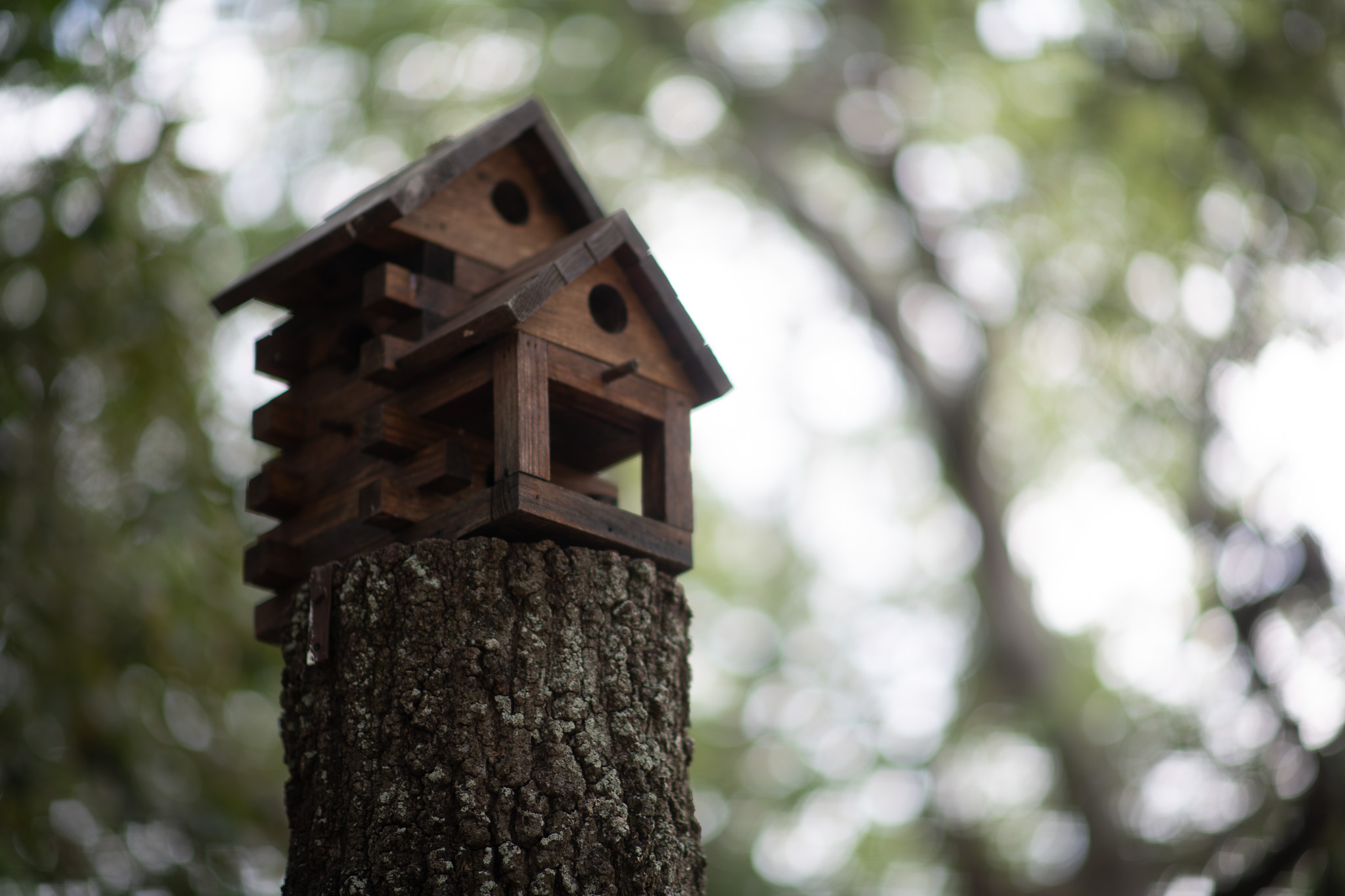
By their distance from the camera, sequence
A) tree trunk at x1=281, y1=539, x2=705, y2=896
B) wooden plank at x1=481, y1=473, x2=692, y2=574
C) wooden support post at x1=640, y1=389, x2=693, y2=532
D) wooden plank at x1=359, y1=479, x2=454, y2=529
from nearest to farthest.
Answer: tree trunk at x1=281, y1=539, x2=705, y2=896 < wooden plank at x1=481, y1=473, x2=692, y2=574 < wooden plank at x1=359, y1=479, x2=454, y2=529 < wooden support post at x1=640, y1=389, x2=693, y2=532

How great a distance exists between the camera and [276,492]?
3.17 metres

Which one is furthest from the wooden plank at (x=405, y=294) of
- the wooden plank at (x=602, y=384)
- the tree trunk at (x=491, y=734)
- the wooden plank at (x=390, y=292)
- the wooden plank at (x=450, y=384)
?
the tree trunk at (x=491, y=734)

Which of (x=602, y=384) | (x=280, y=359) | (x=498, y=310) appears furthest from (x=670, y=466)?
(x=280, y=359)

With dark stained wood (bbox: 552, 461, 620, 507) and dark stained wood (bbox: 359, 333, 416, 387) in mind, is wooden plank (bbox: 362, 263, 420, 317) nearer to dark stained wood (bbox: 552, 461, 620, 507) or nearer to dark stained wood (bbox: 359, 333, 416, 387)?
dark stained wood (bbox: 359, 333, 416, 387)

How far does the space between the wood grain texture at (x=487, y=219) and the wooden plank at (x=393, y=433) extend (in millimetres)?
535

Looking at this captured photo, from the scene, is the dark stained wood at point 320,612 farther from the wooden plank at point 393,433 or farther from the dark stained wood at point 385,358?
the dark stained wood at point 385,358

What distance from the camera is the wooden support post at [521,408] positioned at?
102 inches

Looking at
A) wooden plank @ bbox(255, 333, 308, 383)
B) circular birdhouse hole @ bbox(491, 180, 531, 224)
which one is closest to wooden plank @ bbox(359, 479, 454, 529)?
wooden plank @ bbox(255, 333, 308, 383)

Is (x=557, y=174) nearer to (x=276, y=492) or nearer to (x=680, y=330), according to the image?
(x=680, y=330)

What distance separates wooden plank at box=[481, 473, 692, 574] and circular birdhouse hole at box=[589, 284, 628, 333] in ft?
1.70

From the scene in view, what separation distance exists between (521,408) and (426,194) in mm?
755

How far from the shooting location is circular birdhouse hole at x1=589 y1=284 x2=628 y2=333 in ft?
10.0

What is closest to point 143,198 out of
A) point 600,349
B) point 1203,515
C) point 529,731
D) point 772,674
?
point 600,349

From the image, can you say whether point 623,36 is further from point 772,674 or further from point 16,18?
point 16,18
